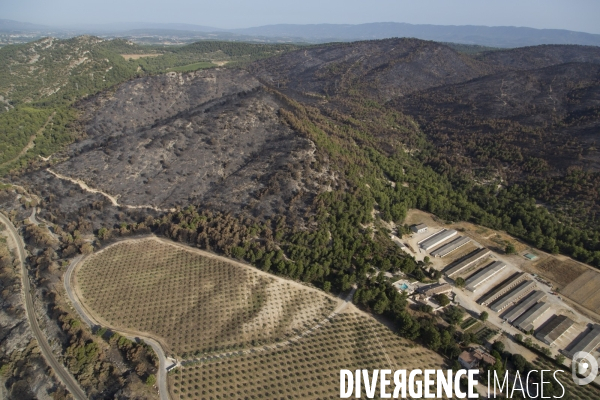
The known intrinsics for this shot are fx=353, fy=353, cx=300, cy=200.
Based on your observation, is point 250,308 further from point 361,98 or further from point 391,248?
point 361,98

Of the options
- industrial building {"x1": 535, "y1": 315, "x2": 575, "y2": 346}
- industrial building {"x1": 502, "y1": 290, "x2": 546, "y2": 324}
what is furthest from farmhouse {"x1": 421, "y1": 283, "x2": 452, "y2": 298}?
industrial building {"x1": 535, "y1": 315, "x2": 575, "y2": 346}

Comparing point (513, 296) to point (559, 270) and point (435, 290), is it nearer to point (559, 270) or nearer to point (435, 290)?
point (435, 290)

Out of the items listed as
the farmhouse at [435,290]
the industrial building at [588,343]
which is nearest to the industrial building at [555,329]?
the industrial building at [588,343]

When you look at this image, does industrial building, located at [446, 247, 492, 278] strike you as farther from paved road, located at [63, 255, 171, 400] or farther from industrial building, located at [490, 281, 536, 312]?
paved road, located at [63, 255, 171, 400]

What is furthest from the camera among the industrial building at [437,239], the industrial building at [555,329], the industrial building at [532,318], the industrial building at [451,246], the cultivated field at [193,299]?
the industrial building at [437,239]

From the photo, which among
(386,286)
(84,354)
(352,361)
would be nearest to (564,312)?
(386,286)

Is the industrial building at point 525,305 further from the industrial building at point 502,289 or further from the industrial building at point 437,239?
the industrial building at point 437,239

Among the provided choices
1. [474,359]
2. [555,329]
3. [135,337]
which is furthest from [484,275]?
[135,337]
